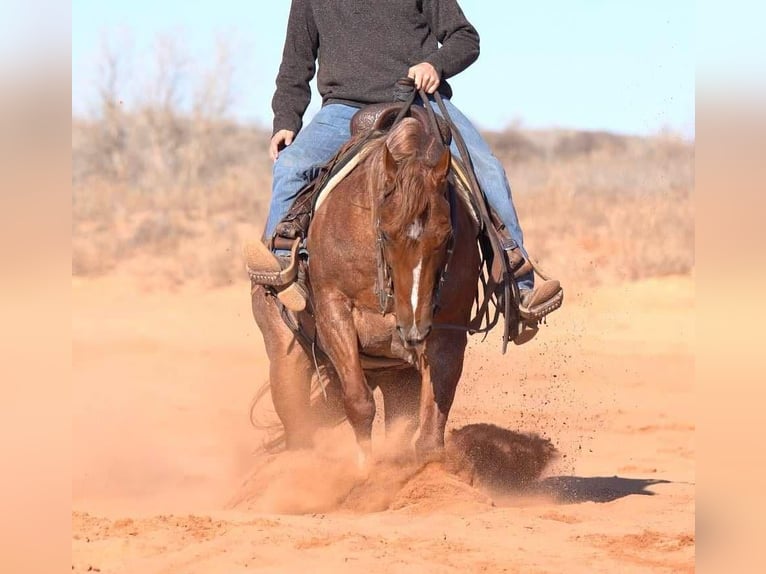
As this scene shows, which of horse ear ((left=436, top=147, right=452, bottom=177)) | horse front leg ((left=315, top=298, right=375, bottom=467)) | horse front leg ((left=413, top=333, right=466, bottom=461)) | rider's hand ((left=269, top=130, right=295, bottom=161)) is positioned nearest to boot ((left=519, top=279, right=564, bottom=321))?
horse front leg ((left=413, top=333, right=466, bottom=461))

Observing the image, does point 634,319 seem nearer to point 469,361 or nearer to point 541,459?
point 469,361

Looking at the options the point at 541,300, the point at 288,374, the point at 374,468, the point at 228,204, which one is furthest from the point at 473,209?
the point at 228,204

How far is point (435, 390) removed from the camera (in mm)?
7219

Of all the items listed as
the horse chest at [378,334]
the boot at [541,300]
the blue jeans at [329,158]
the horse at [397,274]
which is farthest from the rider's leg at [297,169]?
the boot at [541,300]

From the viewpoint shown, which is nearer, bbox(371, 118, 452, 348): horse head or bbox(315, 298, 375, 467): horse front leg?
bbox(371, 118, 452, 348): horse head

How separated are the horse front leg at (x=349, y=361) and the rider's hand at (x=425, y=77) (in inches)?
58.9

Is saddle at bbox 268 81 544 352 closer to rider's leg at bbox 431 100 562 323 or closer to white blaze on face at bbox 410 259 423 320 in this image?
rider's leg at bbox 431 100 562 323

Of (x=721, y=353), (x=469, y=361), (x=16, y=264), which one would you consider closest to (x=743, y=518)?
(x=721, y=353)

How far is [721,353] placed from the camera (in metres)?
3.82

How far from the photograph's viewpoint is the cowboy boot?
24.5 ft

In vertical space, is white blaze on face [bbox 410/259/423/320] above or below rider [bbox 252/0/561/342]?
below

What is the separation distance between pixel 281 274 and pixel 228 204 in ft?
60.0

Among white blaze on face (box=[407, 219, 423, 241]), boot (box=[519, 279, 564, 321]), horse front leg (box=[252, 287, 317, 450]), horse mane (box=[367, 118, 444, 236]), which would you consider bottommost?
horse front leg (box=[252, 287, 317, 450])

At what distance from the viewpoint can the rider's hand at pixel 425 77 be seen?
774 cm
